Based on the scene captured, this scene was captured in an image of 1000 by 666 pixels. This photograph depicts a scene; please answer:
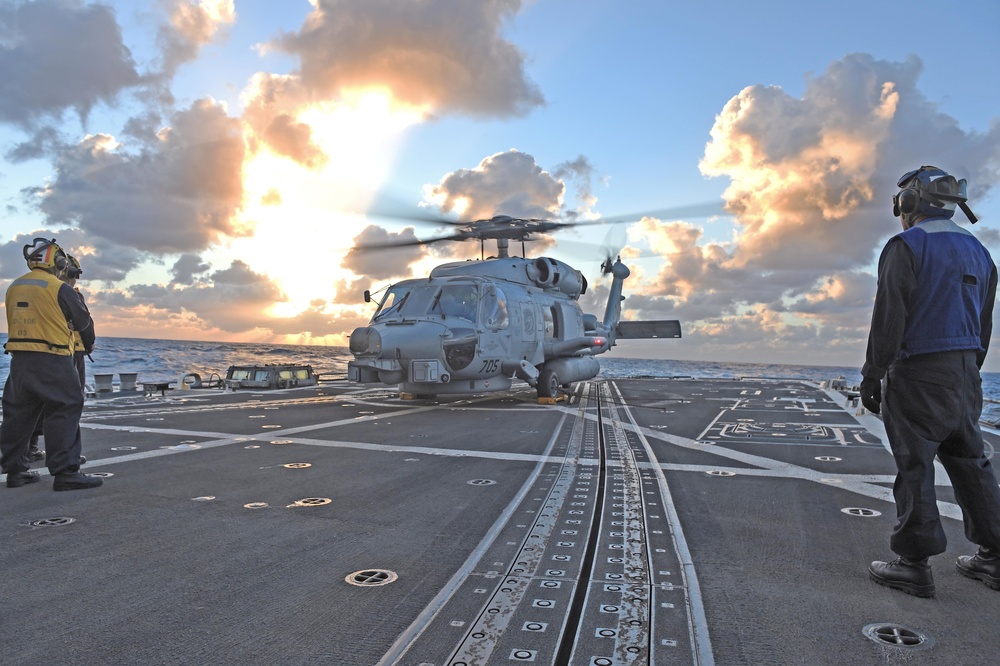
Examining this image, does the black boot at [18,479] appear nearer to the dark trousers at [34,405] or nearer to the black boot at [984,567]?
the dark trousers at [34,405]

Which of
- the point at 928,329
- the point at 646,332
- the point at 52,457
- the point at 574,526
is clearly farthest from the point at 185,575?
the point at 646,332

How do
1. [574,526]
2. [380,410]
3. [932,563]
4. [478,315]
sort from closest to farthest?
[932,563] → [574,526] → [380,410] → [478,315]

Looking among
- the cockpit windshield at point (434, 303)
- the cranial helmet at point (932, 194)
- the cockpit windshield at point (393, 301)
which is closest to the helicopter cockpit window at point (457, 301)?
the cockpit windshield at point (434, 303)

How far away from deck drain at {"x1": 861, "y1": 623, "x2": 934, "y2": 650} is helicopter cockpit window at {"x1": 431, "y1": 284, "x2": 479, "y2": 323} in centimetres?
1138

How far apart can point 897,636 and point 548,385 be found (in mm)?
13112

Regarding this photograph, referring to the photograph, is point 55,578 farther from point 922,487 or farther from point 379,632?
point 922,487

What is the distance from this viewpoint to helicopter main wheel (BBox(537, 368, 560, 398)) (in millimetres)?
15812

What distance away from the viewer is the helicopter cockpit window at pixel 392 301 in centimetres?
1448

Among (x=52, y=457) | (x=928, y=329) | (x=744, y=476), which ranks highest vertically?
(x=928, y=329)

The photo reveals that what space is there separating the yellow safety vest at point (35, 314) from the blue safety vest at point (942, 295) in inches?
279

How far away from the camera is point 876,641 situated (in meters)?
2.72

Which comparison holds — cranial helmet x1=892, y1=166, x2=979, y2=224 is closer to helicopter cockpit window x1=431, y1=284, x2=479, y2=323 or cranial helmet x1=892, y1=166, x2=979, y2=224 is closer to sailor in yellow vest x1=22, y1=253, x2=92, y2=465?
sailor in yellow vest x1=22, y1=253, x2=92, y2=465

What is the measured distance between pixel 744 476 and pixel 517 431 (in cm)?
424

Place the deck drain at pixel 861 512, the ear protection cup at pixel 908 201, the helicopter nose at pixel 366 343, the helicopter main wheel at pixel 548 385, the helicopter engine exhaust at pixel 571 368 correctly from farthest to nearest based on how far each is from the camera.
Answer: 1. the helicopter engine exhaust at pixel 571 368
2. the helicopter main wheel at pixel 548 385
3. the helicopter nose at pixel 366 343
4. the deck drain at pixel 861 512
5. the ear protection cup at pixel 908 201
